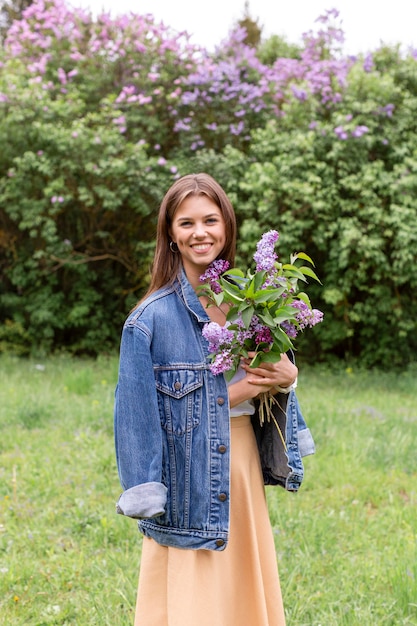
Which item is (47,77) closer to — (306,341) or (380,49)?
(380,49)

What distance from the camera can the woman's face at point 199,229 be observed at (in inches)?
73.1

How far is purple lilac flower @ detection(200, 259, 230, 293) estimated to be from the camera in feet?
6.00

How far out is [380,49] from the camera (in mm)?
7574

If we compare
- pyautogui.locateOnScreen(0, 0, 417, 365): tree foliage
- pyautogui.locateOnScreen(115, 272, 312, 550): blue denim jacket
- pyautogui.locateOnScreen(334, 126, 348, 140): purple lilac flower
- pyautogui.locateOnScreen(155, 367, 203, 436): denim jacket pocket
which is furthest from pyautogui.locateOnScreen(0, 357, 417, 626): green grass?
pyautogui.locateOnScreen(334, 126, 348, 140): purple lilac flower

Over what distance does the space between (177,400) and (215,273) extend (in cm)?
37

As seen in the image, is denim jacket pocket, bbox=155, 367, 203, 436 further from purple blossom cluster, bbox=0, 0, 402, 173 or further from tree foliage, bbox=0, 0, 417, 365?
purple blossom cluster, bbox=0, 0, 402, 173

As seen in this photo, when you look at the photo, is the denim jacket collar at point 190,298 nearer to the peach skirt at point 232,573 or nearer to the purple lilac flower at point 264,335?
the purple lilac flower at point 264,335

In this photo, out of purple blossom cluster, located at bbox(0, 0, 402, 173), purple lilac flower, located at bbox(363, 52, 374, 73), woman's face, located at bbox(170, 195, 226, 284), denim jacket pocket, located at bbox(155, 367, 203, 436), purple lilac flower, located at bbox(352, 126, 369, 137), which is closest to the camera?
denim jacket pocket, located at bbox(155, 367, 203, 436)

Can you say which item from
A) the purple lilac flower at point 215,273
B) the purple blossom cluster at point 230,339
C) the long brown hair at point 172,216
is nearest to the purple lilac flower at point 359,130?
the long brown hair at point 172,216

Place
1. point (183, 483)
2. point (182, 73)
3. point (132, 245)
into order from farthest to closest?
point (132, 245) → point (182, 73) → point (183, 483)

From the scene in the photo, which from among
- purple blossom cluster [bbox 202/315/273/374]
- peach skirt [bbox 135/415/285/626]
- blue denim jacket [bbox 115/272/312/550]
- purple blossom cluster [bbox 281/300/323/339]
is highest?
purple blossom cluster [bbox 281/300/323/339]

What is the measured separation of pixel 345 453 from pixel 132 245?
17.0 ft

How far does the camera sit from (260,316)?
5.40 ft

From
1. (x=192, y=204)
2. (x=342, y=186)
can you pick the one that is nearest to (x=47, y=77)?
(x=342, y=186)
